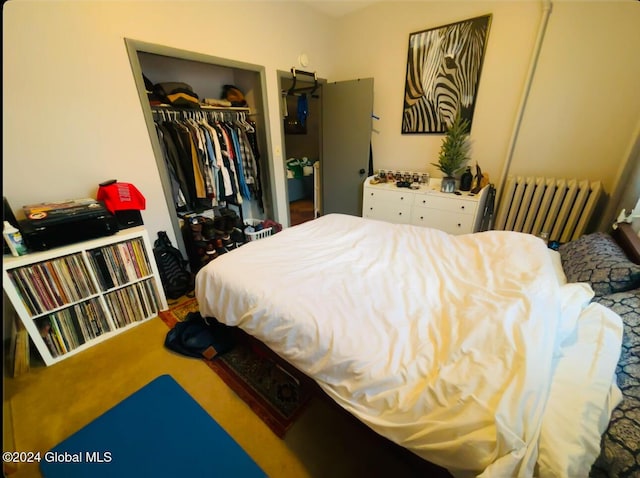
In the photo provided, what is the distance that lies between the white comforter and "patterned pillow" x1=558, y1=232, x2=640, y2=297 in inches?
4.1

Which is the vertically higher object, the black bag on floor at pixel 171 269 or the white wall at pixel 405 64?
the white wall at pixel 405 64

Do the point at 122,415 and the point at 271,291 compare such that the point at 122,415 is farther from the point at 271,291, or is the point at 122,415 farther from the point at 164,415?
the point at 271,291

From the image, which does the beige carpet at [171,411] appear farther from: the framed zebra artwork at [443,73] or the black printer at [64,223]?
the framed zebra artwork at [443,73]

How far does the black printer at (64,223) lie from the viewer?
1469 mm

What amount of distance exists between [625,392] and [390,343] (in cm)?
68

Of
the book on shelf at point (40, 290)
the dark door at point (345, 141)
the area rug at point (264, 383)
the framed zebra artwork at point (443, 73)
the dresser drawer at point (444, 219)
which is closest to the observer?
the area rug at point (264, 383)

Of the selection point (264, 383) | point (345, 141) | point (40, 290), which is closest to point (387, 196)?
point (345, 141)

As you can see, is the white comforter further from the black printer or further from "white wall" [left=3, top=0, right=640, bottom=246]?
"white wall" [left=3, top=0, right=640, bottom=246]

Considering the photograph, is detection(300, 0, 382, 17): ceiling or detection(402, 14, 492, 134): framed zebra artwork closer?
detection(402, 14, 492, 134): framed zebra artwork

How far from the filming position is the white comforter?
0.75 meters

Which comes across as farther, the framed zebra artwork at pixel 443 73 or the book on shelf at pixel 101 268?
the framed zebra artwork at pixel 443 73

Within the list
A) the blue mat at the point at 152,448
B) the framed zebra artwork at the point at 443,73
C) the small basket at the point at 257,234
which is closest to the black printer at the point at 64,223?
the blue mat at the point at 152,448

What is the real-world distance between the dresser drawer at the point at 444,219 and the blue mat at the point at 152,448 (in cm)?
246

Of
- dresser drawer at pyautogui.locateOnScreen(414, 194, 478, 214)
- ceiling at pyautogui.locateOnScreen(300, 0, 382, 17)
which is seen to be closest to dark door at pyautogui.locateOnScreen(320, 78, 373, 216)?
ceiling at pyautogui.locateOnScreen(300, 0, 382, 17)
